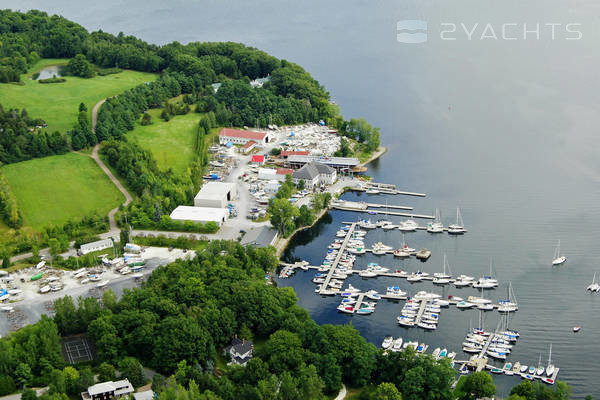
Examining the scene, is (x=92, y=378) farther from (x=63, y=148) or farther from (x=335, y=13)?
(x=335, y=13)

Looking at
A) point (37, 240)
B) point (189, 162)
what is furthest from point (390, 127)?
point (37, 240)

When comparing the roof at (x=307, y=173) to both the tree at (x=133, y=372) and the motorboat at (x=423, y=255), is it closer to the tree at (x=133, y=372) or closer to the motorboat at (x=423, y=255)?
the motorboat at (x=423, y=255)

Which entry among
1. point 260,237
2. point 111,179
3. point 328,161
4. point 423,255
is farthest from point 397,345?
point 111,179

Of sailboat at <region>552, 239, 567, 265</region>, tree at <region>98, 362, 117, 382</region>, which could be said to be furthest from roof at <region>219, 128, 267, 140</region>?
tree at <region>98, 362, 117, 382</region>

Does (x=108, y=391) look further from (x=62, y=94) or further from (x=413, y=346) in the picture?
(x=62, y=94)

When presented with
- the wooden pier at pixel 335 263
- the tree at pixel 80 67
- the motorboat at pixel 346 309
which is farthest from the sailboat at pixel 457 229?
the tree at pixel 80 67

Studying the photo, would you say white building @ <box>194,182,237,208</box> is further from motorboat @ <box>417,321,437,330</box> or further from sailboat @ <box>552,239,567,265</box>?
sailboat @ <box>552,239,567,265</box>
